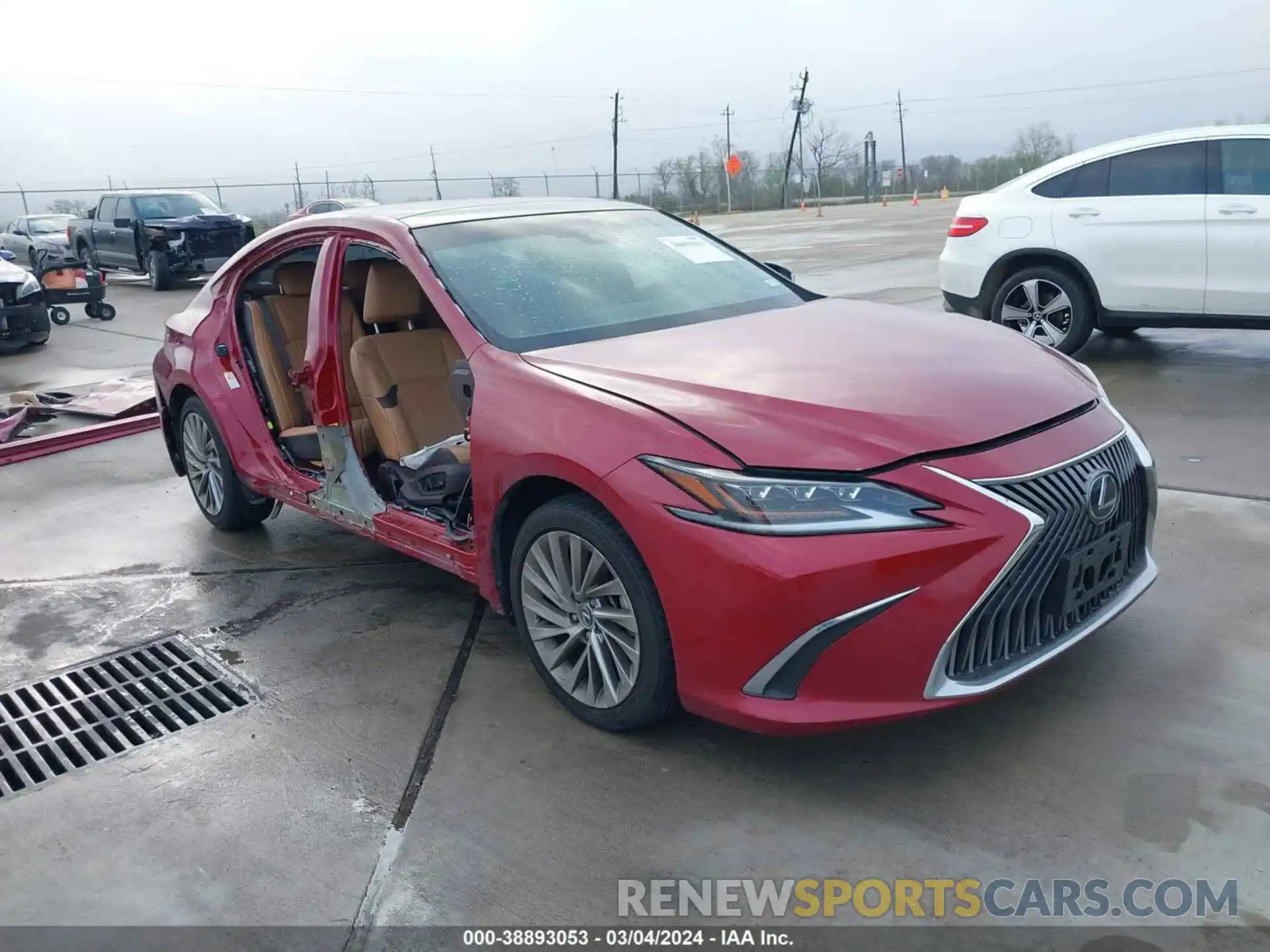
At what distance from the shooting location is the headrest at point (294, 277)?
202 inches

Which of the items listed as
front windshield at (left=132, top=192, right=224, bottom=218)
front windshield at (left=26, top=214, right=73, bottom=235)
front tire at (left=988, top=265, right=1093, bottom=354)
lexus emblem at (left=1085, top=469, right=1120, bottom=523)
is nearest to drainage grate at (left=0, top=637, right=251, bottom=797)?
lexus emblem at (left=1085, top=469, right=1120, bottom=523)

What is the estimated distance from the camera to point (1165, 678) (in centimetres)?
332

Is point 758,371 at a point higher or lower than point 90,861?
higher

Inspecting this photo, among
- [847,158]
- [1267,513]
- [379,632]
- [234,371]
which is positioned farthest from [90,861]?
[847,158]

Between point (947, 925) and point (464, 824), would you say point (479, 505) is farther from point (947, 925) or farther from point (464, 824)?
point (947, 925)

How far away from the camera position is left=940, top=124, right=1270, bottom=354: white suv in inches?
277

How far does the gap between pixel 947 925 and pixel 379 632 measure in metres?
2.50

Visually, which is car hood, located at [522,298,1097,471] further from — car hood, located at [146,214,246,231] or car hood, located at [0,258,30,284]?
car hood, located at [146,214,246,231]

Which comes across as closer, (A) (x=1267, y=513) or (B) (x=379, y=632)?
(B) (x=379, y=632)

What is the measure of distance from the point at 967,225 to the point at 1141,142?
4.19 feet

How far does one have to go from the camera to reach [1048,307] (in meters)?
7.77

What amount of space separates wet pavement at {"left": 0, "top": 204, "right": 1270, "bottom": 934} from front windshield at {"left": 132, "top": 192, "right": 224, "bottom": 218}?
1654 cm

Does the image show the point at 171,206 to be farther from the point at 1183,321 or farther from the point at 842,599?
the point at 842,599

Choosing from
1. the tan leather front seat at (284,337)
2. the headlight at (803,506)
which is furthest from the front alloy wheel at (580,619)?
the tan leather front seat at (284,337)
